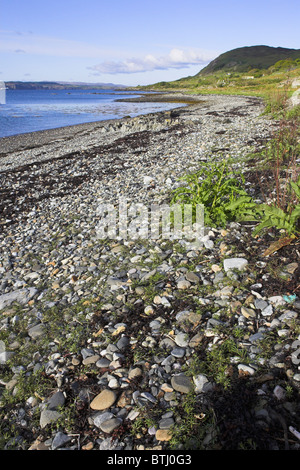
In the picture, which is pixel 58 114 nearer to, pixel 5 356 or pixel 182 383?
pixel 5 356

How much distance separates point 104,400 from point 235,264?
3.05 m

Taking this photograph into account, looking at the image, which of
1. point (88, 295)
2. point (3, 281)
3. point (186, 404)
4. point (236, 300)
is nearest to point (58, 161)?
point (3, 281)

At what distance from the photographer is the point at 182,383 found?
3.21 m

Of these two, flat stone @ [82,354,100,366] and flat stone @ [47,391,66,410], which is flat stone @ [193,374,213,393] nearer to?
flat stone @ [82,354,100,366]

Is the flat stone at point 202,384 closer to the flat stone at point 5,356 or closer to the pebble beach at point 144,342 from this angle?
the pebble beach at point 144,342

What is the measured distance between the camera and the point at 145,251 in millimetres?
6160

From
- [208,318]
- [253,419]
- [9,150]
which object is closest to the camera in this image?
[253,419]

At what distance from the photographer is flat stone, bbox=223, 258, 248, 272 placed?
4941mm

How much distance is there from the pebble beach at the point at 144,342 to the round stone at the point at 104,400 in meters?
0.01

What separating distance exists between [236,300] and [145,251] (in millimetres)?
2447

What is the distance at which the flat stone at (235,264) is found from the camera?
16.2ft

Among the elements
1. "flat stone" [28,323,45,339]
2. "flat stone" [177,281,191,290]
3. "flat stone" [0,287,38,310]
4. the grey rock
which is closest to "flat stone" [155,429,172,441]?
the grey rock

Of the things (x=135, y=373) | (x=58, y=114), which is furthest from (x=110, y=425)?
(x=58, y=114)
